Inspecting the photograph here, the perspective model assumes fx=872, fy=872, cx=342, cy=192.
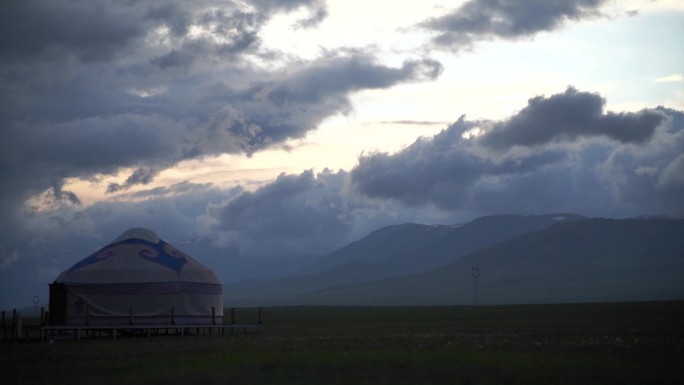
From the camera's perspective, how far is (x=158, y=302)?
4759 cm

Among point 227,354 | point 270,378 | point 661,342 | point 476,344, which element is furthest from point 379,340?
point 270,378

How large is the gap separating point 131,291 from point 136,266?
1521mm

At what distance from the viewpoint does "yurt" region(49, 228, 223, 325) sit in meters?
47.1

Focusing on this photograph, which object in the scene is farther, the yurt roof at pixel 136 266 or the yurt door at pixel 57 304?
the yurt roof at pixel 136 266

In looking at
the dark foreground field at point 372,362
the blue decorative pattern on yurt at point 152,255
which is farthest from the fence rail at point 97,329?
the dark foreground field at point 372,362

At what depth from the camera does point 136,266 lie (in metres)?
48.0

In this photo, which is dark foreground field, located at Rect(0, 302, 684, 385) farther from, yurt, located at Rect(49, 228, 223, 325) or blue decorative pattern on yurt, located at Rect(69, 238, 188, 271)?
blue decorative pattern on yurt, located at Rect(69, 238, 188, 271)

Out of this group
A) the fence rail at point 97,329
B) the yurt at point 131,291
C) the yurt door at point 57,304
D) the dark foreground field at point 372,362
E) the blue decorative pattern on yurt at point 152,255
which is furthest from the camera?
→ the blue decorative pattern on yurt at point 152,255

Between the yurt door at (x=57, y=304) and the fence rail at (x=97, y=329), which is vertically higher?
the yurt door at (x=57, y=304)

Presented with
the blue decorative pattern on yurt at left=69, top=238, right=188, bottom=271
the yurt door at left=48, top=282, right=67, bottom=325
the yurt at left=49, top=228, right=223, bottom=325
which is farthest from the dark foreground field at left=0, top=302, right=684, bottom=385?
the blue decorative pattern on yurt at left=69, top=238, right=188, bottom=271

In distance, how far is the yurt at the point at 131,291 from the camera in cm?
4709

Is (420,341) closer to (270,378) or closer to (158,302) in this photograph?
(270,378)

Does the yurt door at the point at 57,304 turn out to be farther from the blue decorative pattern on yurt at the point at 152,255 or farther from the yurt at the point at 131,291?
the blue decorative pattern on yurt at the point at 152,255

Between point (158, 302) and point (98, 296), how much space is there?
3204mm
